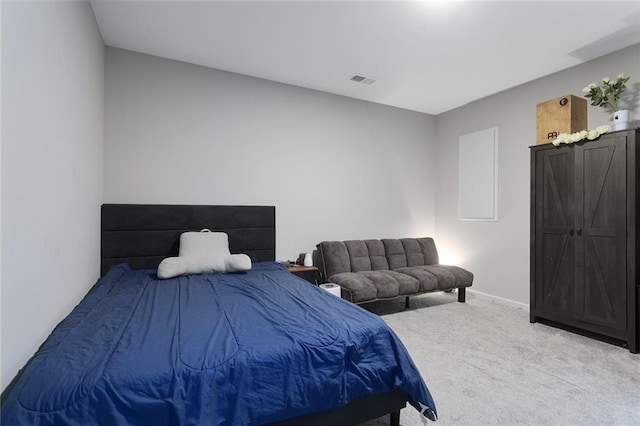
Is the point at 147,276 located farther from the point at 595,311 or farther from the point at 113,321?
the point at 595,311

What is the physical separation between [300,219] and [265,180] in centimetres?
69

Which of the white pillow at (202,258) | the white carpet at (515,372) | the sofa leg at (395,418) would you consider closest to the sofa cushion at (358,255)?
the white carpet at (515,372)

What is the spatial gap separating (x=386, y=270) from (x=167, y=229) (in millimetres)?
2751

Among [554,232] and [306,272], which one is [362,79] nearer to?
[306,272]

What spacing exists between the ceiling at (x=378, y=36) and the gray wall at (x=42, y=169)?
67 centimetres

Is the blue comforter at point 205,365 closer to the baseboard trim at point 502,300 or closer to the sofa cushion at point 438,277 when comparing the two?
the sofa cushion at point 438,277

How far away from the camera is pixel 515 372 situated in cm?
238

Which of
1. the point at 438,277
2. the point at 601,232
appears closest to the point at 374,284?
the point at 438,277

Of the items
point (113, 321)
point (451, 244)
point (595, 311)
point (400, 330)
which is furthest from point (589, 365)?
point (113, 321)

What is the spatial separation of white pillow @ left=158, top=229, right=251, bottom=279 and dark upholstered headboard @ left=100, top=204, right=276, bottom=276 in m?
0.17

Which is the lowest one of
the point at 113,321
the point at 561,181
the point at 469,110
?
the point at 113,321

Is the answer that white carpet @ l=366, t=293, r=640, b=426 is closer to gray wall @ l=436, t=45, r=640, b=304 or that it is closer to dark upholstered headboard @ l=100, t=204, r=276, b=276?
gray wall @ l=436, t=45, r=640, b=304

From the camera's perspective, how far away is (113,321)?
67.9 inches

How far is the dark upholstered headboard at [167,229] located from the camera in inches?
123
